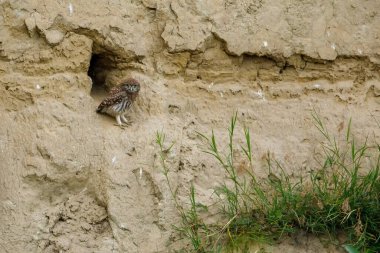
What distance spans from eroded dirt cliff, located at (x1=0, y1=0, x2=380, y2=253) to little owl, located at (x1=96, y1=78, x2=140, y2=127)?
0.09 m

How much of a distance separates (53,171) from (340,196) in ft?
5.93

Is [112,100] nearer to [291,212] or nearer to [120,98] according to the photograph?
[120,98]

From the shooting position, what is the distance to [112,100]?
493cm

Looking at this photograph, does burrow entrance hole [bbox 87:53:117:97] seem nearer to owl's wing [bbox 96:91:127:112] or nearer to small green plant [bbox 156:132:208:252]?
owl's wing [bbox 96:91:127:112]

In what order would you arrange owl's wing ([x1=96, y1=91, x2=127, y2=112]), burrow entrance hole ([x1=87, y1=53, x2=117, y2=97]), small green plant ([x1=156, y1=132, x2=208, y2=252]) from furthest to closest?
burrow entrance hole ([x1=87, y1=53, x2=117, y2=97])
owl's wing ([x1=96, y1=91, x2=127, y2=112])
small green plant ([x1=156, y1=132, x2=208, y2=252])

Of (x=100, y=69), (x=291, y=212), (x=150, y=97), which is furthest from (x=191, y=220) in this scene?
(x=100, y=69)

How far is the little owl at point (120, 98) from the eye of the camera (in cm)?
491

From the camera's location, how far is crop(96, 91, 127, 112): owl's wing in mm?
4891

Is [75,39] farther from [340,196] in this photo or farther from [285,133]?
[340,196]

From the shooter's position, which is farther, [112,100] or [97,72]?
[97,72]

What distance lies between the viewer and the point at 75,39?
4.88 meters

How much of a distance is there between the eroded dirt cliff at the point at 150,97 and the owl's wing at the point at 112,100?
8 cm

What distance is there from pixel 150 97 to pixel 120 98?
0.77ft

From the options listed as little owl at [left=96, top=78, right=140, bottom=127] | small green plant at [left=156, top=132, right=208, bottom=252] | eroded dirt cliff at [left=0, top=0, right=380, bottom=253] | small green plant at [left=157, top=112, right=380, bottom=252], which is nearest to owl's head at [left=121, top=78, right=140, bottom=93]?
little owl at [left=96, top=78, right=140, bottom=127]
